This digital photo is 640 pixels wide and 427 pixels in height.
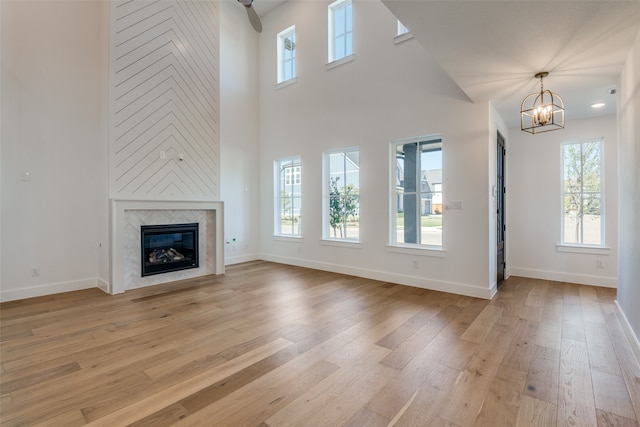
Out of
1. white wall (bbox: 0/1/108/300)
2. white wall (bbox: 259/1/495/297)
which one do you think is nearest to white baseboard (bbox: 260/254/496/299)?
white wall (bbox: 259/1/495/297)

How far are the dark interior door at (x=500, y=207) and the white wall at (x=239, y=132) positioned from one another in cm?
460

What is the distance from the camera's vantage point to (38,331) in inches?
115

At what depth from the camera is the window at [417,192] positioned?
4.44 meters

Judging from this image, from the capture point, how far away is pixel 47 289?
416cm

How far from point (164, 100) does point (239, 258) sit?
3231 millimetres

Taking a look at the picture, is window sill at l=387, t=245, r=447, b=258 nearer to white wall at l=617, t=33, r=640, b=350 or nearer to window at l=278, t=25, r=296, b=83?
white wall at l=617, t=33, r=640, b=350

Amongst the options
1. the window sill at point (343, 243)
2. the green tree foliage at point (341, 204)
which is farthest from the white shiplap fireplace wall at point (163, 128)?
the green tree foliage at point (341, 204)

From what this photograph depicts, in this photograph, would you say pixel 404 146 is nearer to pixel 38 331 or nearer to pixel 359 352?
pixel 359 352

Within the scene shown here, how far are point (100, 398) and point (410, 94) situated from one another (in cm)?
472

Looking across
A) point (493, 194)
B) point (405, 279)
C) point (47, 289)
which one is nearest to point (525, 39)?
point (493, 194)

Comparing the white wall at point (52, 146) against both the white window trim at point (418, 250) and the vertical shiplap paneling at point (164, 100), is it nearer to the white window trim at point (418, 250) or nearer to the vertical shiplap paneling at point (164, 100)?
the vertical shiplap paneling at point (164, 100)

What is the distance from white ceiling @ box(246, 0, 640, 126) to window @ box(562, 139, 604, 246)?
4.78 ft

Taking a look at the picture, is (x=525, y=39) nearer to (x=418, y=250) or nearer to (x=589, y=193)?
(x=418, y=250)

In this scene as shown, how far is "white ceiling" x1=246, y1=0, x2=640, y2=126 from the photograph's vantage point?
6.82 feet
